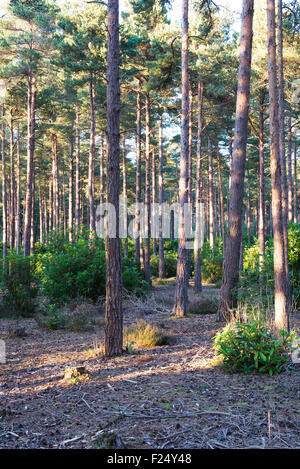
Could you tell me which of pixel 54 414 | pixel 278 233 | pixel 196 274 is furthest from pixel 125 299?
pixel 54 414

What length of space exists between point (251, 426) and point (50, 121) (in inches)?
809

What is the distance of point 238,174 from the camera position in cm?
877

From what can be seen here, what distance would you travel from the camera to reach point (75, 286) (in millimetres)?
11641

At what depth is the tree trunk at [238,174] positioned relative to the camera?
8.48 m

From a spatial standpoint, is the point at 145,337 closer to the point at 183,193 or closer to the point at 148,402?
the point at 148,402

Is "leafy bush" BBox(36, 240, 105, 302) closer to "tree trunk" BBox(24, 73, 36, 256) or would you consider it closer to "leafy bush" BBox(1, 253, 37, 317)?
"leafy bush" BBox(1, 253, 37, 317)

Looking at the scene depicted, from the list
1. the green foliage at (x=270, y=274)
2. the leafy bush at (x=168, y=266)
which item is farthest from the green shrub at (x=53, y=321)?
the leafy bush at (x=168, y=266)

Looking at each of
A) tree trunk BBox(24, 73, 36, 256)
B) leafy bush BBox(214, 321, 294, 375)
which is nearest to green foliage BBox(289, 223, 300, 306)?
leafy bush BBox(214, 321, 294, 375)

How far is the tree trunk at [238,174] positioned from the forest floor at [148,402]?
227 cm

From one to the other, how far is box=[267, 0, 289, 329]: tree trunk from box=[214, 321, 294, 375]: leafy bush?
1303mm

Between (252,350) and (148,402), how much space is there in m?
1.79

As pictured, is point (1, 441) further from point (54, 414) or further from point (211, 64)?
point (211, 64)

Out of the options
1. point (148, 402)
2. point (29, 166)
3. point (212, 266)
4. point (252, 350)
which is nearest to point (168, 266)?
point (212, 266)

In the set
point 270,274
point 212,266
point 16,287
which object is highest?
point 270,274
